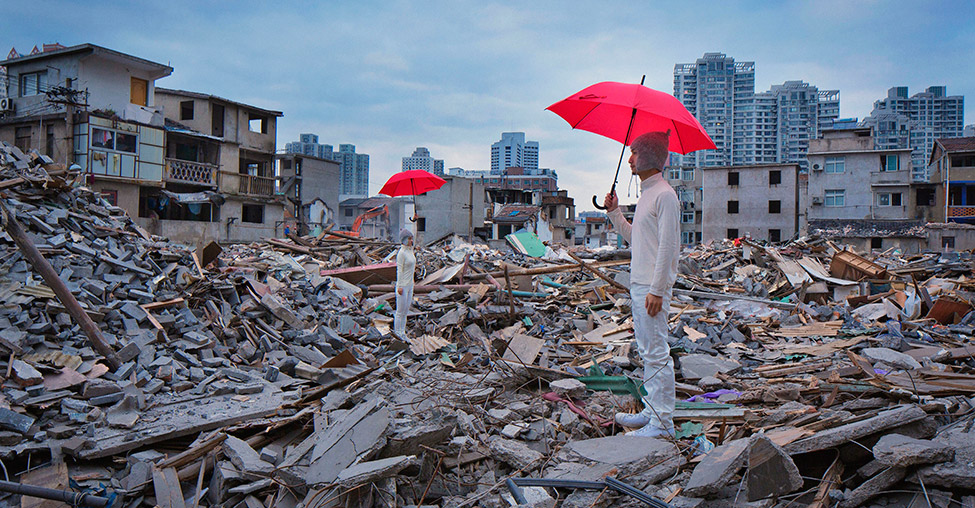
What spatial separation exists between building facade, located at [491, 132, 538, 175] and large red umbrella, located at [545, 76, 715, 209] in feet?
508

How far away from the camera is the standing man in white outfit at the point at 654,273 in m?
4.12

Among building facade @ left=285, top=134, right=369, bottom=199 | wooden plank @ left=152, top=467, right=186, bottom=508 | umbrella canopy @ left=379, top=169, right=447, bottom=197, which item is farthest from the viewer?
building facade @ left=285, top=134, right=369, bottom=199

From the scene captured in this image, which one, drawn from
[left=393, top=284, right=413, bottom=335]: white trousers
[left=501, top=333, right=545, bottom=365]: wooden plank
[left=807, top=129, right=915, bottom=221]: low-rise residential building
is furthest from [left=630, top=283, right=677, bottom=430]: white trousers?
[left=807, top=129, right=915, bottom=221]: low-rise residential building

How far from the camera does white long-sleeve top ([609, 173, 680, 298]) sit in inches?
161

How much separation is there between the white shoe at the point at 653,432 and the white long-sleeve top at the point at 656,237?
0.98 m

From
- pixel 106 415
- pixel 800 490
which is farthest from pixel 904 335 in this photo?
pixel 106 415

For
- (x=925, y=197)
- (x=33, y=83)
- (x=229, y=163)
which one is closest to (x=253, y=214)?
(x=229, y=163)

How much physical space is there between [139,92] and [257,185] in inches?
315

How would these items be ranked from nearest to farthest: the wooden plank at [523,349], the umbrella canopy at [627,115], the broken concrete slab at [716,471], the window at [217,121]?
the broken concrete slab at [716,471] → the umbrella canopy at [627,115] → the wooden plank at [523,349] → the window at [217,121]

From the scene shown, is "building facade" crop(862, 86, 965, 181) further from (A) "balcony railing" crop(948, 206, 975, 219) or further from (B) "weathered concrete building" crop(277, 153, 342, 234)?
(B) "weathered concrete building" crop(277, 153, 342, 234)

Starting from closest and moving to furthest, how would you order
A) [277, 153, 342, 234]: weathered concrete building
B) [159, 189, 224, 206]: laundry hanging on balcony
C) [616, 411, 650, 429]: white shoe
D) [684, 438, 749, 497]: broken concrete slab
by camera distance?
[684, 438, 749, 497]: broken concrete slab, [616, 411, 650, 429]: white shoe, [159, 189, 224, 206]: laundry hanging on balcony, [277, 153, 342, 234]: weathered concrete building

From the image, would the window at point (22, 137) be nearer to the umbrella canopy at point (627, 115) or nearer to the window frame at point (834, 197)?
the umbrella canopy at point (627, 115)

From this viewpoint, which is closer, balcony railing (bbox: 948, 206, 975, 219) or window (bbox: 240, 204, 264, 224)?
window (bbox: 240, 204, 264, 224)

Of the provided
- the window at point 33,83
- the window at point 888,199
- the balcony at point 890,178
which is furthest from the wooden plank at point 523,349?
the window at point 888,199
